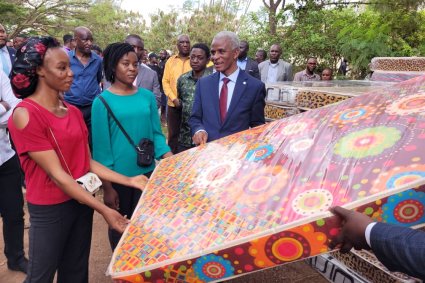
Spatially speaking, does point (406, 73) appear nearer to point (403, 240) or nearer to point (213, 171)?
point (213, 171)

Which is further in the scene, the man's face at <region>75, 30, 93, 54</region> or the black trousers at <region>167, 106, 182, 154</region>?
the black trousers at <region>167, 106, 182, 154</region>

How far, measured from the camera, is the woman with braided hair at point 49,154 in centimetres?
170

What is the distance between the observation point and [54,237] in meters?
1.84

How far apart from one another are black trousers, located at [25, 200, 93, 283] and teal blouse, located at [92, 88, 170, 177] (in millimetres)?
477

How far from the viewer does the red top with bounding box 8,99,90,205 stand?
1688 mm

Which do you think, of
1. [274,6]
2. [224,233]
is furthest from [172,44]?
[224,233]

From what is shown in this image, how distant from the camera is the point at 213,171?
5.72ft

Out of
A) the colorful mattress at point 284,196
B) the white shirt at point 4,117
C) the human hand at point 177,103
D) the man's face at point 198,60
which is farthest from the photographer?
the human hand at point 177,103

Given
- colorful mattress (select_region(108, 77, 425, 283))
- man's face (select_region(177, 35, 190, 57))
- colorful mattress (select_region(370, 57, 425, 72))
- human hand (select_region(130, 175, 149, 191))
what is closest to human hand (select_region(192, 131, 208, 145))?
human hand (select_region(130, 175, 149, 191))

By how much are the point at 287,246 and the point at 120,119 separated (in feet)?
5.16

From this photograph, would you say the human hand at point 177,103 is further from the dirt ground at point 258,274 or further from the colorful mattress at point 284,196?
the colorful mattress at point 284,196

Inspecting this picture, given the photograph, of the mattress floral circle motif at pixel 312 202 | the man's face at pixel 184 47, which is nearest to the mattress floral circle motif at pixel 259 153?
the mattress floral circle motif at pixel 312 202

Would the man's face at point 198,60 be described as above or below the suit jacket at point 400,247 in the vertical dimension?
above

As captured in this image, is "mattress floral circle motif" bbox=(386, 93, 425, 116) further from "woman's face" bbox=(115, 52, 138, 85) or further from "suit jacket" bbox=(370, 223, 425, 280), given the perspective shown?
"woman's face" bbox=(115, 52, 138, 85)
